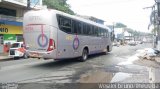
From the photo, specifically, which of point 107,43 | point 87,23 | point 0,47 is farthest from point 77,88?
point 0,47

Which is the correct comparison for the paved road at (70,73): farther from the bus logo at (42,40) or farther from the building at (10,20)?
the building at (10,20)

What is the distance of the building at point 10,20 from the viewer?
28.1 metres

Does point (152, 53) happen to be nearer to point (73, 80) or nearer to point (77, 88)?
point (73, 80)

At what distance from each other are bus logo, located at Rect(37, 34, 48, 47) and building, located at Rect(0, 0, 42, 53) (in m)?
14.2

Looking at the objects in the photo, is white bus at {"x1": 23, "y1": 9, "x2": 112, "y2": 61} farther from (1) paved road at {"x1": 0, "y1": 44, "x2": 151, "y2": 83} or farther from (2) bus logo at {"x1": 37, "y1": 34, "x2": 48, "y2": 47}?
(1) paved road at {"x1": 0, "y1": 44, "x2": 151, "y2": 83}

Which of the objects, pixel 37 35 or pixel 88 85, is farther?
pixel 37 35

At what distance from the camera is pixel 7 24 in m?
28.6

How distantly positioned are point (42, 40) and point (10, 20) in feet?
53.6

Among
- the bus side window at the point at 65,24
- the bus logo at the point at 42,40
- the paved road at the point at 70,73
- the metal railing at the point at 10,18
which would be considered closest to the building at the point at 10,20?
the metal railing at the point at 10,18

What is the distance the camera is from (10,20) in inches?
1144

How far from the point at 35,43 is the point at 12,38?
16901 millimetres

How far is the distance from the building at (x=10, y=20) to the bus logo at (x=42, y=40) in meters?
14.2

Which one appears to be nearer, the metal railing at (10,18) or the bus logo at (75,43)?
the bus logo at (75,43)

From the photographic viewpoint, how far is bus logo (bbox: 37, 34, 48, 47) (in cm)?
1395
